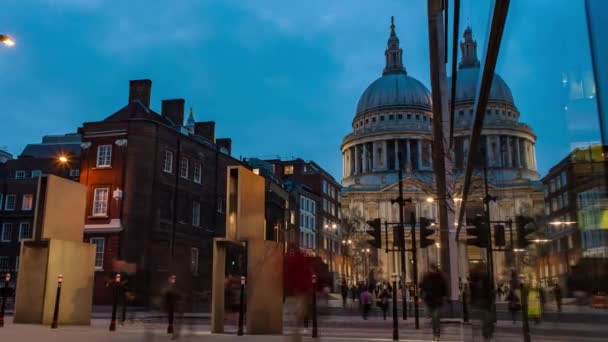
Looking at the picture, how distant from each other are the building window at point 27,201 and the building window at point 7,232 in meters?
2.39

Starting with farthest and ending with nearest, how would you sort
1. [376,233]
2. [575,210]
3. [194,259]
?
[194,259] → [376,233] → [575,210]

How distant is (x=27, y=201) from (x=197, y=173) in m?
19.3

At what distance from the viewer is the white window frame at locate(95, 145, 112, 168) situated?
139ft

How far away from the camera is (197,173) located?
161 feet

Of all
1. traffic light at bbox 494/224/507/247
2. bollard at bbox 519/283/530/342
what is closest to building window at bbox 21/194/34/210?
traffic light at bbox 494/224/507/247

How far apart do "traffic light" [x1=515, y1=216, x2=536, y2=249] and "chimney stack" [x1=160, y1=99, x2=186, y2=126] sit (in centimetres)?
4957

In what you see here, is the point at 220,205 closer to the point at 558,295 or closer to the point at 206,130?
the point at 206,130

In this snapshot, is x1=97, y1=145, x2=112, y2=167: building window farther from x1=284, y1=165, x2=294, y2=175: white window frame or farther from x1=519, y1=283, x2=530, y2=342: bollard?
x1=284, y1=165, x2=294, y2=175: white window frame

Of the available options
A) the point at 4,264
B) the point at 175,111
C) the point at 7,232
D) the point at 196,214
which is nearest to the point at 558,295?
the point at 196,214

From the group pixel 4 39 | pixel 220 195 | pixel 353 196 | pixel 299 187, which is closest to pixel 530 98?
pixel 4 39

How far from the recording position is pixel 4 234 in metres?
53.2

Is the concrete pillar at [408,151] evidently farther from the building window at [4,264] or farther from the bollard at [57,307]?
the bollard at [57,307]

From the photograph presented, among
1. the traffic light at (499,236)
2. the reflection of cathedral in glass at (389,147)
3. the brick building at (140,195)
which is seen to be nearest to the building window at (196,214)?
the brick building at (140,195)

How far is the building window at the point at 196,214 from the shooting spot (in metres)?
48.5
